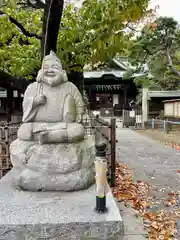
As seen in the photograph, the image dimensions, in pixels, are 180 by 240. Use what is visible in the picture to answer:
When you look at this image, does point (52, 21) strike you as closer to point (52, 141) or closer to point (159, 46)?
point (52, 141)

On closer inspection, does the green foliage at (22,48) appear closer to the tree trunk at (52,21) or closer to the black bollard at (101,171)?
the tree trunk at (52,21)

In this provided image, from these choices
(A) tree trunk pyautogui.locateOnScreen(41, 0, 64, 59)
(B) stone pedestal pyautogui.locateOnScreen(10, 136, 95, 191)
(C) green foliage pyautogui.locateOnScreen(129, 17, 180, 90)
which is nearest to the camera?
(B) stone pedestal pyautogui.locateOnScreen(10, 136, 95, 191)

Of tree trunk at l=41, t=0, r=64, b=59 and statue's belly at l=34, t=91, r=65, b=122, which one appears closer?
statue's belly at l=34, t=91, r=65, b=122

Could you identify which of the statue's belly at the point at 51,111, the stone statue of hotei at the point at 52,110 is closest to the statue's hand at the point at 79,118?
the stone statue of hotei at the point at 52,110

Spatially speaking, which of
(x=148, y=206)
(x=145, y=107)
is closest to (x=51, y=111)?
(x=148, y=206)

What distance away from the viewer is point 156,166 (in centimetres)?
730

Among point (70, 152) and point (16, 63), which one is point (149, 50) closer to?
point (16, 63)

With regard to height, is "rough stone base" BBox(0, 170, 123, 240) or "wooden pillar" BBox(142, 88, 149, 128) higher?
"wooden pillar" BBox(142, 88, 149, 128)

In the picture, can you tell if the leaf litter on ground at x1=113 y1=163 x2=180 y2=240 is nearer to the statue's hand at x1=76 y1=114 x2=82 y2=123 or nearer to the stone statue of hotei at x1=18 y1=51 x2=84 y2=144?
the stone statue of hotei at x1=18 y1=51 x2=84 y2=144

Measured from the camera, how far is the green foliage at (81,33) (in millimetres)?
3420

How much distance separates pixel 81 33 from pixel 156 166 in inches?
177

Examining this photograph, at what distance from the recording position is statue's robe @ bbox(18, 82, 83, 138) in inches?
140

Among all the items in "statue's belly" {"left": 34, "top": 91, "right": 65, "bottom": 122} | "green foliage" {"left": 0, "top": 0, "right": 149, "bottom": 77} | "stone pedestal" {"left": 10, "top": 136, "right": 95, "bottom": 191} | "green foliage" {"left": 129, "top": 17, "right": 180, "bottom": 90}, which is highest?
"green foliage" {"left": 129, "top": 17, "right": 180, "bottom": 90}

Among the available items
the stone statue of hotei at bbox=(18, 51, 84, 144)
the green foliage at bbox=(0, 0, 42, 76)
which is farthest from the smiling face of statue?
the green foliage at bbox=(0, 0, 42, 76)
